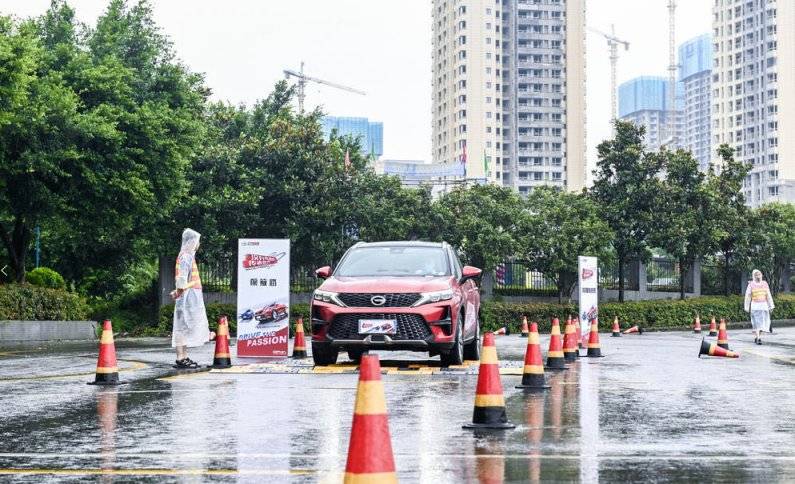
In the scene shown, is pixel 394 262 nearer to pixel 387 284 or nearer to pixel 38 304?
pixel 387 284

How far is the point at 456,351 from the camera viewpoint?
53.7 ft

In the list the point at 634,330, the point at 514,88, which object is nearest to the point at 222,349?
the point at 634,330

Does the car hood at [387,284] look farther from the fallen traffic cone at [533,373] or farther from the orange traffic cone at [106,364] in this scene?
the orange traffic cone at [106,364]

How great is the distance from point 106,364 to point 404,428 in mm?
5498

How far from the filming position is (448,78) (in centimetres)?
18162

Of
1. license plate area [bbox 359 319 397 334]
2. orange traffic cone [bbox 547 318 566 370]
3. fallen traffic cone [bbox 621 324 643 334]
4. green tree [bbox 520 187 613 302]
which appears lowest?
fallen traffic cone [bbox 621 324 643 334]

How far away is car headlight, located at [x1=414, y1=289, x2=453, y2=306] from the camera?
51.6 ft

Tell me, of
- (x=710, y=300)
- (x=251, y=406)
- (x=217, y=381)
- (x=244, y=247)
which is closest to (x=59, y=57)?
(x=244, y=247)

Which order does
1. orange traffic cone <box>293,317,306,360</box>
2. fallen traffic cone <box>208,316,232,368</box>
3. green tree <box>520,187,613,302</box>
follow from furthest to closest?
green tree <box>520,187,613,302</box>, orange traffic cone <box>293,317,306,360</box>, fallen traffic cone <box>208,316,232,368</box>

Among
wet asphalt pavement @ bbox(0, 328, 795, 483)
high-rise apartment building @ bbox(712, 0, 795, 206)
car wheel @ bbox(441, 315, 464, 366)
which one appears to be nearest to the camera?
wet asphalt pavement @ bbox(0, 328, 795, 483)

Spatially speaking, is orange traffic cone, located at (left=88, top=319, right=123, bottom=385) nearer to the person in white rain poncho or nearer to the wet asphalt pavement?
the wet asphalt pavement

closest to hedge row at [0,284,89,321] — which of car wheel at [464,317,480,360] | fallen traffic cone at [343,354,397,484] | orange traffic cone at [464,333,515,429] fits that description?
car wheel at [464,317,480,360]

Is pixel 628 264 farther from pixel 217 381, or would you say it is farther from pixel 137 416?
pixel 137 416

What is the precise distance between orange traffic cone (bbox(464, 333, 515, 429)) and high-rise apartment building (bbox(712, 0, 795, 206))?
161556 millimetres
